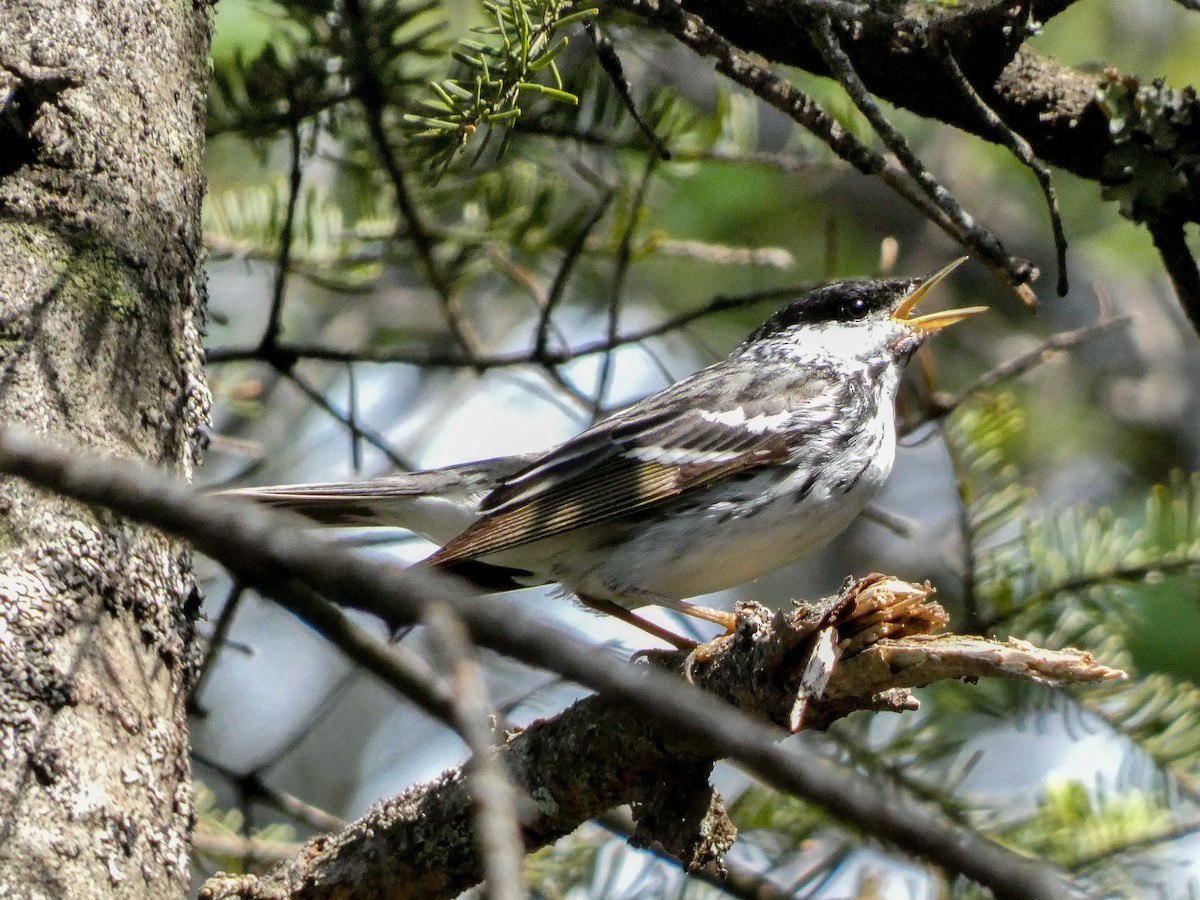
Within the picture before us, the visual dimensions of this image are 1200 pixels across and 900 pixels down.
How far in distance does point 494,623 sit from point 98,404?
55.2 inches

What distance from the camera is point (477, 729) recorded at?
1.16m

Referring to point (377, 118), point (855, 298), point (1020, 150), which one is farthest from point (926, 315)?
point (377, 118)

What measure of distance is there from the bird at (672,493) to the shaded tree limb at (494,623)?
7.14 feet

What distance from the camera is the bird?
3.69m

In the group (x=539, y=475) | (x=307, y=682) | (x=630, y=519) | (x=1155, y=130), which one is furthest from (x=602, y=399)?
(x=307, y=682)

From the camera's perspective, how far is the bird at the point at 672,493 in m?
3.69

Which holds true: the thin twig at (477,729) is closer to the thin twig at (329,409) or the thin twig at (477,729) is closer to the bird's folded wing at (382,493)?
the bird's folded wing at (382,493)

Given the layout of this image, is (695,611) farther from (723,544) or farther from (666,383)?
(666,383)

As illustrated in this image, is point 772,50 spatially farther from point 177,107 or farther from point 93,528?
point 93,528

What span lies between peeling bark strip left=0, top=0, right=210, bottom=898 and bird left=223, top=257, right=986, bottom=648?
125 centimetres

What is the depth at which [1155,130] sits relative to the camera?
3084mm

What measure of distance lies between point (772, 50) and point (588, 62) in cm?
85

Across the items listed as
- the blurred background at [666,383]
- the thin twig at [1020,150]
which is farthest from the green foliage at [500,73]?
the thin twig at [1020,150]

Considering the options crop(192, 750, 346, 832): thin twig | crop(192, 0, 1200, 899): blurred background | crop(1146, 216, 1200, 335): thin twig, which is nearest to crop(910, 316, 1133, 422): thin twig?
crop(192, 0, 1200, 899): blurred background
